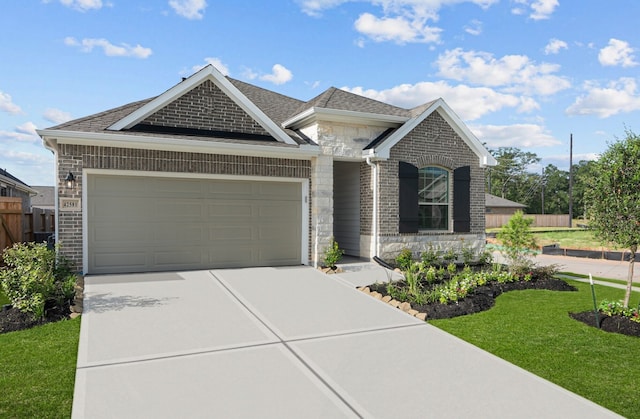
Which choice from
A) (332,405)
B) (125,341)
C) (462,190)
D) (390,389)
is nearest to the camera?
(332,405)

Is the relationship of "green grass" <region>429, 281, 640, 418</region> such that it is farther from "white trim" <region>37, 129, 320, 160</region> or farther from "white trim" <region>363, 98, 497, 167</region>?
"white trim" <region>37, 129, 320, 160</region>

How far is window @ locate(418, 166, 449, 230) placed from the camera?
12.5 m

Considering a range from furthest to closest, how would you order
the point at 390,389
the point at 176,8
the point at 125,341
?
1. the point at 176,8
2. the point at 125,341
3. the point at 390,389

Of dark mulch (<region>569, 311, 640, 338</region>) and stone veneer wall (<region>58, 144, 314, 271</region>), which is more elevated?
stone veneer wall (<region>58, 144, 314, 271</region>)

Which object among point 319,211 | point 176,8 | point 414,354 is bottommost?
point 414,354

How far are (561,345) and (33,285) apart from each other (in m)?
8.23

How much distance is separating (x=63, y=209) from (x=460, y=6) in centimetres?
1172

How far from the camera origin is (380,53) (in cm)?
1518

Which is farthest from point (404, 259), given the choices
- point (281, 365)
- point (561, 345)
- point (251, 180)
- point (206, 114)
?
point (281, 365)

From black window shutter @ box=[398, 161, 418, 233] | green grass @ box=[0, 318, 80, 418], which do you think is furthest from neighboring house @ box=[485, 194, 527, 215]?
green grass @ box=[0, 318, 80, 418]

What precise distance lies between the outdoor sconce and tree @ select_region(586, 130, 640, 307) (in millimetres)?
10472

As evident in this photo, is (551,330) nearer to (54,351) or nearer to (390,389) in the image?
(390,389)

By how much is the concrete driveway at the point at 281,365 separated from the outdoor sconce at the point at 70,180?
2.52 meters

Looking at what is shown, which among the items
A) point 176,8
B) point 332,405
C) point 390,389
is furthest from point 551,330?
point 176,8
